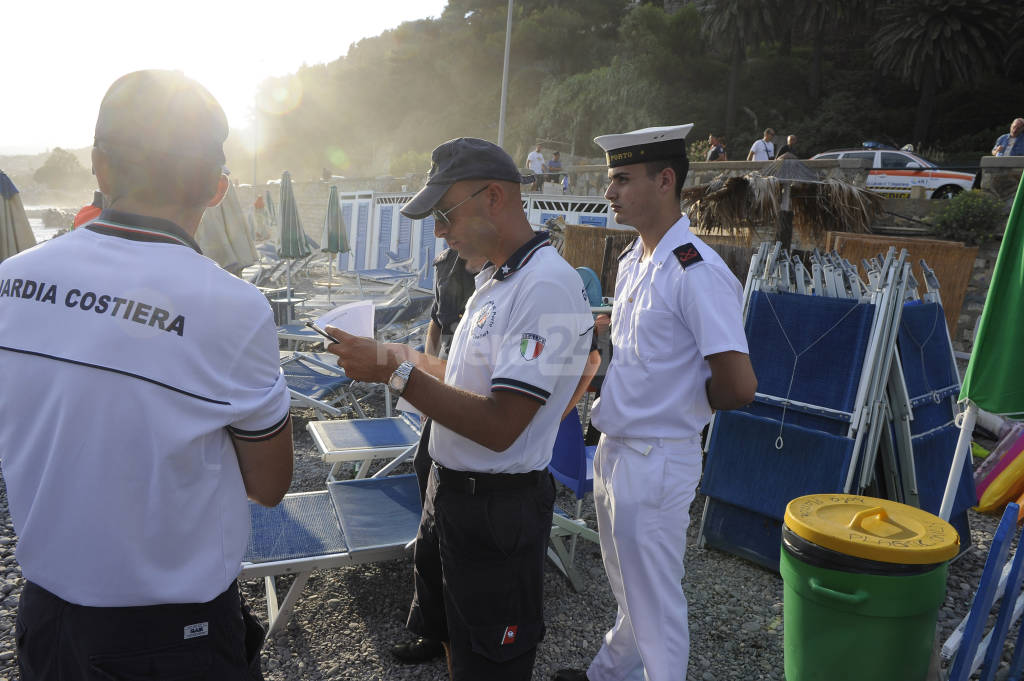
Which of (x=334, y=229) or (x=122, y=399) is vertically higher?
(x=122, y=399)

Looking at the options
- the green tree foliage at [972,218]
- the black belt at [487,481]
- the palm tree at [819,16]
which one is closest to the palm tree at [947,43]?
the palm tree at [819,16]

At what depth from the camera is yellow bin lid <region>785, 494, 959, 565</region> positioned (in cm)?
230

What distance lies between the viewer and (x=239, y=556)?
1.26 m

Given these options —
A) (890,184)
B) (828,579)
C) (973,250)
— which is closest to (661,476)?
(828,579)

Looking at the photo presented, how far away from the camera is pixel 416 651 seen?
2.77m

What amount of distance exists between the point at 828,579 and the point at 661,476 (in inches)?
31.5

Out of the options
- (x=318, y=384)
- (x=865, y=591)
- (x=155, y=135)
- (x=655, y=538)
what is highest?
(x=155, y=135)

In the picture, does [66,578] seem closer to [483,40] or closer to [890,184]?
[890,184]

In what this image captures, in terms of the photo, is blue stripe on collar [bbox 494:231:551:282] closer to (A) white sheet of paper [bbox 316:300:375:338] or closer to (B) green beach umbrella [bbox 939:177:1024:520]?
(A) white sheet of paper [bbox 316:300:375:338]

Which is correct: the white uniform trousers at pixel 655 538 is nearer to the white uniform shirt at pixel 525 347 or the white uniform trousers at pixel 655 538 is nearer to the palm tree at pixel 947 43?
the white uniform shirt at pixel 525 347

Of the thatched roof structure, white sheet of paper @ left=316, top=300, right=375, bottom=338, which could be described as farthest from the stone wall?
white sheet of paper @ left=316, top=300, right=375, bottom=338

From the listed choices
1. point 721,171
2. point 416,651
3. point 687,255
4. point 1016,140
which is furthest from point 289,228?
point 1016,140

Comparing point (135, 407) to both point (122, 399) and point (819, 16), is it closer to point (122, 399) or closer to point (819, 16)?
point (122, 399)

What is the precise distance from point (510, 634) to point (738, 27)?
1499 inches
